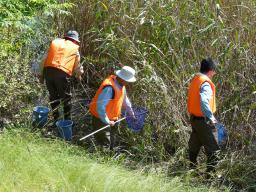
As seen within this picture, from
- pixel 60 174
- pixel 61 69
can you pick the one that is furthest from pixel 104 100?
pixel 60 174

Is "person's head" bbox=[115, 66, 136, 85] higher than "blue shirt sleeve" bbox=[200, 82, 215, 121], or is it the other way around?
"person's head" bbox=[115, 66, 136, 85]

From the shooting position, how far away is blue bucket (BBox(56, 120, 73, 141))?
7.02 metres

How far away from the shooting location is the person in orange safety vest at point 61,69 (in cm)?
754

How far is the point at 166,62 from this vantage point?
7.49m

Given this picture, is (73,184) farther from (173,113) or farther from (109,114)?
(173,113)

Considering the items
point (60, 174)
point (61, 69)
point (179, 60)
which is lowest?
point (60, 174)

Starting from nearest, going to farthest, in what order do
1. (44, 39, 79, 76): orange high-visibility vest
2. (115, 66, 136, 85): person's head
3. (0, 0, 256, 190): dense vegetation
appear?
(115, 66, 136, 85): person's head, (0, 0, 256, 190): dense vegetation, (44, 39, 79, 76): orange high-visibility vest

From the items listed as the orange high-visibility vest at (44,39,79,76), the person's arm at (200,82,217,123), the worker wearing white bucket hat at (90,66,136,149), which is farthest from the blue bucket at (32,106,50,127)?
the person's arm at (200,82,217,123)

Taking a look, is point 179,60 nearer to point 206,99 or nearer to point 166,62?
point 166,62

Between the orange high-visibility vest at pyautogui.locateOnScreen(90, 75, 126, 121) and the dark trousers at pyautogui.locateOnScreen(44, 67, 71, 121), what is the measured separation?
42.3 inches

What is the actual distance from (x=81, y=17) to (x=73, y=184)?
4430 millimetres

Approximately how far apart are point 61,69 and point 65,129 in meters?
0.98

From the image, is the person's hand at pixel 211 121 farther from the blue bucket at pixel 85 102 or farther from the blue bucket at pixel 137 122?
the blue bucket at pixel 85 102

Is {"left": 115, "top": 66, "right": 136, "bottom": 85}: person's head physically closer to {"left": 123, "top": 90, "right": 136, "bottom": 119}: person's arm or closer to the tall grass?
{"left": 123, "top": 90, "right": 136, "bottom": 119}: person's arm
